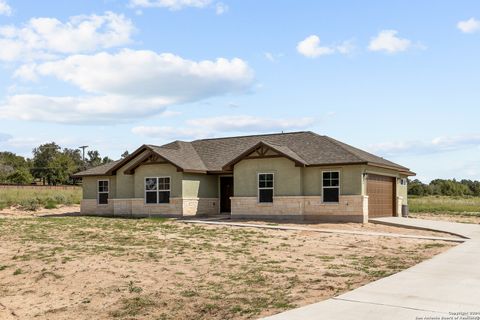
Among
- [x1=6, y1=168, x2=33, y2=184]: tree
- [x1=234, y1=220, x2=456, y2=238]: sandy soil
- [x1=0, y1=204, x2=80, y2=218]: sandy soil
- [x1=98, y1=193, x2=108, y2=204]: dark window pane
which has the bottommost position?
[x1=234, y1=220, x2=456, y2=238]: sandy soil

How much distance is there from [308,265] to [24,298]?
665 cm

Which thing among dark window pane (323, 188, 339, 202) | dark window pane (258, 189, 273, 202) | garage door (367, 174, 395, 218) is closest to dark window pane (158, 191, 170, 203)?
dark window pane (258, 189, 273, 202)

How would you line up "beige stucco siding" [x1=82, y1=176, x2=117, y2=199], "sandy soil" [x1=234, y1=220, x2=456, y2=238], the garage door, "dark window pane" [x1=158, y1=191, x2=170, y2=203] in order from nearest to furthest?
"sandy soil" [x1=234, y1=220, x2=456, y2=238] < the garage door < "dark window pane" [x1=158, y1=191, x2=170, y2=203] < "beige stucco siding" [x1=82, y1=176, x2=117, y2=199]

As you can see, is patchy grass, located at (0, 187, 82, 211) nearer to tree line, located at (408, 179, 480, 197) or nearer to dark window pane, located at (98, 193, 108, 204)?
dark window pane, located at (98, 193, 108, 204)

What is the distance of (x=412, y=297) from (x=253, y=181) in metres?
19.4

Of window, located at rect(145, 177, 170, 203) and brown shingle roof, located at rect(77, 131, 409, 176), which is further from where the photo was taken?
window, located at rect(145, 177, 170, 203)

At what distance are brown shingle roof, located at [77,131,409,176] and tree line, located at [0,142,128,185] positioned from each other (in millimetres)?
43895

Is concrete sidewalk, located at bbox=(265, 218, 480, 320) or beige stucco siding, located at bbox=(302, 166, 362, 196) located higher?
beige stucco siding, located at bbox=(302, 166, 362, 196)

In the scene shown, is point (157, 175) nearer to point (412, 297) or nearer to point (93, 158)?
point (412, 297)

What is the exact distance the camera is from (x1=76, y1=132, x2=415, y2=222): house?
26.6 metres

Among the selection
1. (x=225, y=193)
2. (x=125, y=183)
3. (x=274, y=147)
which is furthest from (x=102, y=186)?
(x=274, y=147)

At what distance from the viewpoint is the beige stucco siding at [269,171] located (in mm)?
27344

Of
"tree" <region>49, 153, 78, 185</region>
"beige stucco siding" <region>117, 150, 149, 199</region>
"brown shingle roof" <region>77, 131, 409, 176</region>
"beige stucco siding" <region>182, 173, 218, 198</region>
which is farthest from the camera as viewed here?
"tree" <region>49, 153, 78, 185</region>

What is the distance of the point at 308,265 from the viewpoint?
44.8ft
